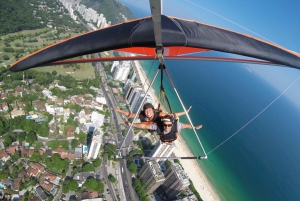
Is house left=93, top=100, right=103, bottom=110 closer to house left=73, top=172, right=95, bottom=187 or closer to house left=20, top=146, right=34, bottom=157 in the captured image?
house left=20, top=146, right=34, bottom=157

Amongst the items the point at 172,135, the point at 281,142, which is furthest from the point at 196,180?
the point at 281,142

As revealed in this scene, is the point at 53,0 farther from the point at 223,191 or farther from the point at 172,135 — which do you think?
the point at 172,135

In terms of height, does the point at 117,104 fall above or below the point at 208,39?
above

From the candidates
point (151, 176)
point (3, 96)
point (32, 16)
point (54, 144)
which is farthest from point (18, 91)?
point (32, 16)

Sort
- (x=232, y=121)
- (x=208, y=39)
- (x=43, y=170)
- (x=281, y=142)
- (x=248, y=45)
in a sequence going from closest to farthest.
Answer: (x=208, y=39)
(x=248, y=45)
(x=43, y=170)
(x=232, y=121)
(x=281, y=142)

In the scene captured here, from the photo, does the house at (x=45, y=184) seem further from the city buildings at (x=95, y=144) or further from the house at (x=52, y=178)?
the city buildings at (x=95, y=144)

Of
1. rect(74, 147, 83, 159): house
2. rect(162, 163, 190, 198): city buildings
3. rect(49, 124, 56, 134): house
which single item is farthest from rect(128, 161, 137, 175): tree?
rect(49, 124, 56, 134): house
